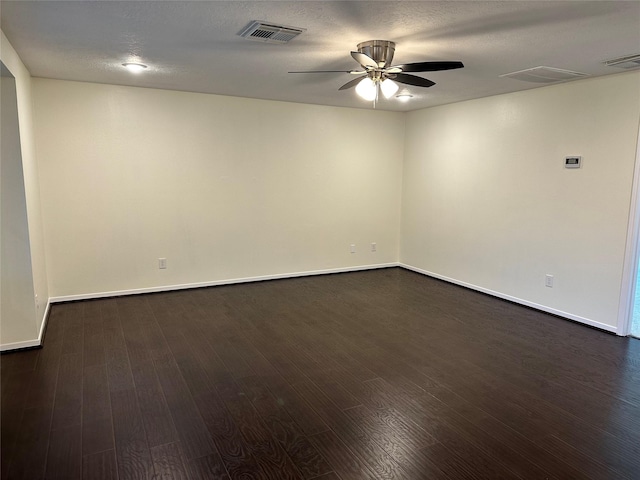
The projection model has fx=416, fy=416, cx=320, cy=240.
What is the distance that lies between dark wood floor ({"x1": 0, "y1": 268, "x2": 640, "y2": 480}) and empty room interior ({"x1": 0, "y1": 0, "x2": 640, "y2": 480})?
0.8 inches

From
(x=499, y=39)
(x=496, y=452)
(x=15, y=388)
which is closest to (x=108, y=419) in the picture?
(x=15, y=388)

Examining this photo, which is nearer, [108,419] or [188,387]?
[108,419]

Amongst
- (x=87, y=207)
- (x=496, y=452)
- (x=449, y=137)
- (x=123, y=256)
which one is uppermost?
(x=449, y=137)

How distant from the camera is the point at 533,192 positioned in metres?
4.53

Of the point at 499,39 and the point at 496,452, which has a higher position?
the point at 499,39

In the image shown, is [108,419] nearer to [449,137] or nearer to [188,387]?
[188,387]

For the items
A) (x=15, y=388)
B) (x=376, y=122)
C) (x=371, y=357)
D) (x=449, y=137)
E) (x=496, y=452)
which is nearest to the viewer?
(x=496, y=452)

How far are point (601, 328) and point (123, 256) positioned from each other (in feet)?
16.7

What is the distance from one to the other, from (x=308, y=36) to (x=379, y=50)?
0.52 meters

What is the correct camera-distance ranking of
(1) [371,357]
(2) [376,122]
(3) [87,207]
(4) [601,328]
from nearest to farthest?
(1) [371,357], (4) [601,328], (3) [87,207], (2) [376,122]

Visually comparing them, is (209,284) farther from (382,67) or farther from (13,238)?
(382,67)

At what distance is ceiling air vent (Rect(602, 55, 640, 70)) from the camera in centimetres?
322

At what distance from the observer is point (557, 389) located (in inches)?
113

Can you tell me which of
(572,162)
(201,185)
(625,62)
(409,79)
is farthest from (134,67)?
(572,162)
